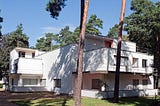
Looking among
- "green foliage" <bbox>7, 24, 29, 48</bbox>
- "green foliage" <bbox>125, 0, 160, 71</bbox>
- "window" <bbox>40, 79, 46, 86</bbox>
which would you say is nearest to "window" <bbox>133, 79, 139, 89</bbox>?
"green foliage" <bbox>125, 0, 160, 71</bbox>

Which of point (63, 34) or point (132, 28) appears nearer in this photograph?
point (132, 28)

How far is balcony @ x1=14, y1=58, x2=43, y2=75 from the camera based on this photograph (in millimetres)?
45156

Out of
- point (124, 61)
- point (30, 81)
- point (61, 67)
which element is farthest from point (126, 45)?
point (30, 81)

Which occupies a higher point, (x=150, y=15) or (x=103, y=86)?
(x=150, y=15)

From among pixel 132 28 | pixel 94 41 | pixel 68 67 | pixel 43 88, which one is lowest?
pixel 43 88

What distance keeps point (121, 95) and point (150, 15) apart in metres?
21.7

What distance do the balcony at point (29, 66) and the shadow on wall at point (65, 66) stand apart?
538 cm

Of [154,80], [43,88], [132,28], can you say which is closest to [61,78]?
[43,88]

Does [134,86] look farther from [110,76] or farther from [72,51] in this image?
[72,51]

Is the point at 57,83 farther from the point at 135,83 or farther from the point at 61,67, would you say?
the point at 135,83

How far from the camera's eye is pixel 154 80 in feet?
137

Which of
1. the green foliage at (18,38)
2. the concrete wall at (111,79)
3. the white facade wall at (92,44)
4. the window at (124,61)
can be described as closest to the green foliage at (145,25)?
the concrete wall at (111,79)

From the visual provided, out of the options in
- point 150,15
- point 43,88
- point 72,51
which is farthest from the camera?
point 150,15

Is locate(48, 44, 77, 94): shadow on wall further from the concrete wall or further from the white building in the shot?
the concrete wall
